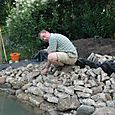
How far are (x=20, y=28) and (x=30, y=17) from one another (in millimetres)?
365

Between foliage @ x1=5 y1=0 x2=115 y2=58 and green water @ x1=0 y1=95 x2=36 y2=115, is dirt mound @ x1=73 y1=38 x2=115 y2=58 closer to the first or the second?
foliage @ x1=5 y1=0 x2=115 y2=58

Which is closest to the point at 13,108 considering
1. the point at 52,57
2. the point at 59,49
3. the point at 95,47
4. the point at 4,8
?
the point at 52,57

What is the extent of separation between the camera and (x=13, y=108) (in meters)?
6.13

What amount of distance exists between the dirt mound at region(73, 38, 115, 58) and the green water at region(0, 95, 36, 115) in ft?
7.27

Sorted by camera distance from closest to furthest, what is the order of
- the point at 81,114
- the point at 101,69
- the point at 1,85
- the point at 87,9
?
the point at 81,114
the point at 101,69
the point at 1,85
the point at 87,9

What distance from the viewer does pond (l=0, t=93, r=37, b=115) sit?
5.89 metres

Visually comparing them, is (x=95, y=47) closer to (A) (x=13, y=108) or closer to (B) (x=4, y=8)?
(A) (x=13, y=108)

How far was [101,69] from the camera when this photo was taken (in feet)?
21.0

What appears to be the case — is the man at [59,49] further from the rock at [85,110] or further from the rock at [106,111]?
the rock at [106,111]

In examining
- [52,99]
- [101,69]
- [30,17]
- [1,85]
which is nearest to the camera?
[52,99]

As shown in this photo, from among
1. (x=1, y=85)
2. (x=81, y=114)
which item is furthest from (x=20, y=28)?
(x=81, y=114)

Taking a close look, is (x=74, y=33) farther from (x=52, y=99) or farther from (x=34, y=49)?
(x=52, y=99)

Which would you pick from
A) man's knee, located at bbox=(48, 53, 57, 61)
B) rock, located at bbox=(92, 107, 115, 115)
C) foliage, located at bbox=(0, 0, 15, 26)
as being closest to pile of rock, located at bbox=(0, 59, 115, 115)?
rock, located at bbox=(92, 107, 115, 115)

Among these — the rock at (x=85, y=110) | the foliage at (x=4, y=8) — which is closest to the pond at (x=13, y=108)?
the rock at (x=85, y=110)
